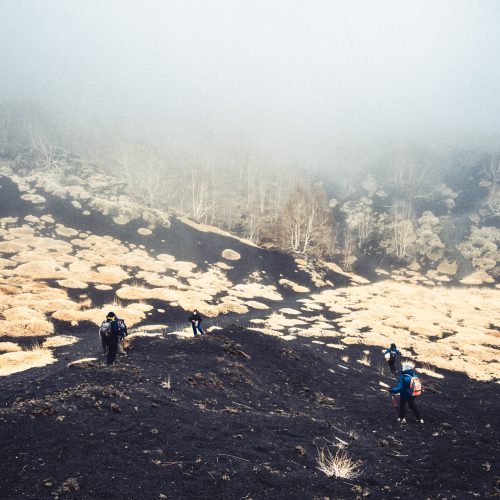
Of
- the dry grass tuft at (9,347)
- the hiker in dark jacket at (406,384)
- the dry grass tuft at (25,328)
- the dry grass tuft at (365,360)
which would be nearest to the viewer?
the hiker in dark jacket at (406,384)

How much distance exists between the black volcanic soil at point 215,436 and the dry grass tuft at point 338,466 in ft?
0.77

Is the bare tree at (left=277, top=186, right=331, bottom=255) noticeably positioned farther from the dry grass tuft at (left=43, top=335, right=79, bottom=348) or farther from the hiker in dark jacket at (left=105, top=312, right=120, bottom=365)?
the hiker in dark jacket at (left=105, top=312, right=120, bottom=365)

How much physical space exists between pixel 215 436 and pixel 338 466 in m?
3.99

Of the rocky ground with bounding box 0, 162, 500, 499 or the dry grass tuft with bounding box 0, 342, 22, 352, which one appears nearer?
the rocky ground with bounding box 0, 162, 500, 499

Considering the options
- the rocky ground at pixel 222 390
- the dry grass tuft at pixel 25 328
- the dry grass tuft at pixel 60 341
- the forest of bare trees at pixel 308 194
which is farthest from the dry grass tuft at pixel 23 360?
the forest of bare trees at pixel 308 194

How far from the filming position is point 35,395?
42.1ft

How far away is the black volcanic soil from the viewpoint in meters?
8.02

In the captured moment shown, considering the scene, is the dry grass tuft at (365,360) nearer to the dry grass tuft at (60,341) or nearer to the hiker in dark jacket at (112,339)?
the hiker in dark jacket at (112,339)

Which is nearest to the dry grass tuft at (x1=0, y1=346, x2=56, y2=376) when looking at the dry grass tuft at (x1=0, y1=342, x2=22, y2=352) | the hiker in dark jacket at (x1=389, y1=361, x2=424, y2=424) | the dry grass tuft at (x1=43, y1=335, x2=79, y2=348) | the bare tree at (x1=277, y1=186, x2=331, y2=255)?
the dry grass tuft at (x1=0, y1=342, x2=22, y2=352)

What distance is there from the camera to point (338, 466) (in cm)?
963

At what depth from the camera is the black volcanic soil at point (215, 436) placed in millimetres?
8023

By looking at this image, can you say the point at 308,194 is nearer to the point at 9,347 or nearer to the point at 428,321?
the point at 428,321

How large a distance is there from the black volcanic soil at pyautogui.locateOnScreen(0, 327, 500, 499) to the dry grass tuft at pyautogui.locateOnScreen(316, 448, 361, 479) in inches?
9.2

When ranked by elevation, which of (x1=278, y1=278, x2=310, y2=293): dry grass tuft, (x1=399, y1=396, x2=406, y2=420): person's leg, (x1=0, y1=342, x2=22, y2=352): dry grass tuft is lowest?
(x1=278, y1=278, x2=310, y2=293): dry grass tuft
